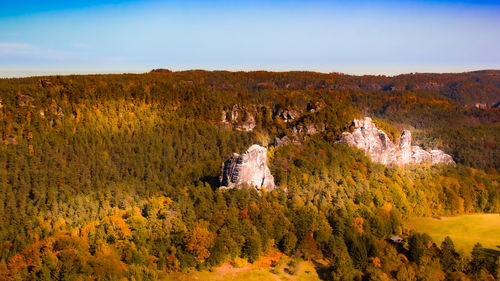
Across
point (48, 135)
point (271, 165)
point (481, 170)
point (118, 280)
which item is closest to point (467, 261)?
point (271, 165)

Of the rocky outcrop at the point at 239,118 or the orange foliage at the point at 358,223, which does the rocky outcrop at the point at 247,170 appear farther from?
the rocky outcrop at the point at 239,118

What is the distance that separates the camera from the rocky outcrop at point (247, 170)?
76.5 m

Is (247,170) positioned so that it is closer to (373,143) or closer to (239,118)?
(373,143)

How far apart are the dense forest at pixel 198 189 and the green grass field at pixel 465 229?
326 centimetres

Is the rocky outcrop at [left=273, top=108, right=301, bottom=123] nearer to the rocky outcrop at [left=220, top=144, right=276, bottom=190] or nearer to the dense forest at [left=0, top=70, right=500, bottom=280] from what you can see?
the dense forest at [left=0, top=70, right=500, bottom=280]

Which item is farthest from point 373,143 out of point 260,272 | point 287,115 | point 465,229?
point 260,272

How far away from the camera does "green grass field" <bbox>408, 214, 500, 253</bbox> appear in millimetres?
74125

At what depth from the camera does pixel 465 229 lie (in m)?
80.6

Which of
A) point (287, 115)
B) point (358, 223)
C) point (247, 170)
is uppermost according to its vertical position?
point (287, 115)

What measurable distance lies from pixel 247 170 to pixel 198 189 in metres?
9.55

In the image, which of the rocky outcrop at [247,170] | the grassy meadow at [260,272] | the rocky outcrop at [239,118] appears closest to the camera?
the grassy meadow at [260,272]

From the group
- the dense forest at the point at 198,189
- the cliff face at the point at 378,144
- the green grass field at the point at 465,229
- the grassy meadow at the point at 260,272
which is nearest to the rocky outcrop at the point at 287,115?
the dense forest at the point at 198,189

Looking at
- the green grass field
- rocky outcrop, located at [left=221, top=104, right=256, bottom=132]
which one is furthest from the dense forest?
the green grass field

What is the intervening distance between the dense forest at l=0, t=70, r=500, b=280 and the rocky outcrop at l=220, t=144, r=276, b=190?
2.09 m
